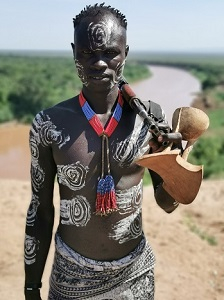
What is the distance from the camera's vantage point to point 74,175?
68.4 inches

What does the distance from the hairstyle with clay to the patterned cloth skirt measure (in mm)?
818

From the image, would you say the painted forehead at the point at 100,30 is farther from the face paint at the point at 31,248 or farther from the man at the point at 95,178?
the face paint at the point at 31,248

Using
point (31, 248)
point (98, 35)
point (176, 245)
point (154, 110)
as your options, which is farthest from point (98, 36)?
point (176, 245)

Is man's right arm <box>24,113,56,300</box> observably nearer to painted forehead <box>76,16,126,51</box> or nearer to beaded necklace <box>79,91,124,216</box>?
beaded necklace <box>79,91,124,216</box>

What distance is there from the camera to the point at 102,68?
1.64m

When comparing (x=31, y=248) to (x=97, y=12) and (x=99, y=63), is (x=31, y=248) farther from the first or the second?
(x=97, y=12)

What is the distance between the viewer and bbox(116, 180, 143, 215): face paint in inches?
69.5

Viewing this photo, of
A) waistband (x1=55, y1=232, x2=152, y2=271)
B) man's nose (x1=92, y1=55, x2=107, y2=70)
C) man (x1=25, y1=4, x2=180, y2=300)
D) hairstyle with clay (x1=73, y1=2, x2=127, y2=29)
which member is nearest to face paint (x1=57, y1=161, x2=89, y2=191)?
man (x1=25, y1=4, x2=180, y2=300)

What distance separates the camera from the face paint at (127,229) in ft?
5.85

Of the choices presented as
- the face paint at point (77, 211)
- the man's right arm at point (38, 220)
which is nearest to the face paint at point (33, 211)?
the man's right arm at point (38, 220)

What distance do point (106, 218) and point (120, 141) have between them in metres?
0.28

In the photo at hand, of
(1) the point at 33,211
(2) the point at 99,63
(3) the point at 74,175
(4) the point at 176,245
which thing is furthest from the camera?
(4) the point at 176,245

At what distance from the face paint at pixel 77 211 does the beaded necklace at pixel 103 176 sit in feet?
0.18

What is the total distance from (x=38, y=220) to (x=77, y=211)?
182mm
